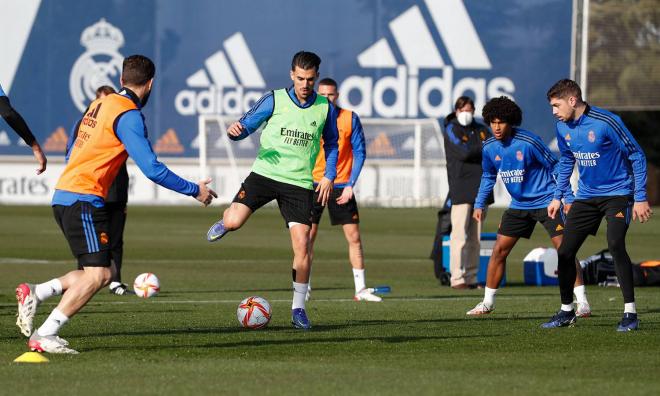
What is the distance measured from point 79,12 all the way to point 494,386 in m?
37.1

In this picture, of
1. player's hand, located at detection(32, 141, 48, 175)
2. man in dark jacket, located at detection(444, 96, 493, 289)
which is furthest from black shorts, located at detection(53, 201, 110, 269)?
man in dark jacket, located at detection(444, 96, 493, 289)

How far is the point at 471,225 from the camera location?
17438mm

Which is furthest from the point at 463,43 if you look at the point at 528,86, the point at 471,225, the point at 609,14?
the point at 471,225

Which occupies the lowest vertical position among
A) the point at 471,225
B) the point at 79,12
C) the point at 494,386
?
the point at 494,386

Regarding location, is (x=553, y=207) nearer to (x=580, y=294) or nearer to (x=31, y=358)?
(x=580, y=294)

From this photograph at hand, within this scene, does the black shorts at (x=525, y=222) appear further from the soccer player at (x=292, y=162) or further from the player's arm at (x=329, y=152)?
the soccer player at (x=292, y=162)

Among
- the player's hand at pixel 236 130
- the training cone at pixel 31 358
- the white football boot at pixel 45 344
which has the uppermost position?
the player's hand at pixel 236 130

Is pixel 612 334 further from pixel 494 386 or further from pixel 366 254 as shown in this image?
pixel 366 254

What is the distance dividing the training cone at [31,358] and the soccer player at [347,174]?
18.7 feet

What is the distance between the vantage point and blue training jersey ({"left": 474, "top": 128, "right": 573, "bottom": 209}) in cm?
1289

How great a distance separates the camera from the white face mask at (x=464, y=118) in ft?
55.8

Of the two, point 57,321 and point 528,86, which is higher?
point 528,86

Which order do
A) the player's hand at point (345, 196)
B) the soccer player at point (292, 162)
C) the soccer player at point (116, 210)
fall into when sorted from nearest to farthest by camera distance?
the soccer player at point (116, 210) → the soccer player at point (292, 162) → the player's hand at point (345, 196)

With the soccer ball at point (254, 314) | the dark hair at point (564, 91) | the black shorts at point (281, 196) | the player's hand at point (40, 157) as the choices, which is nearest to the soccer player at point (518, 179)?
the dark hair at point (564, 91)
